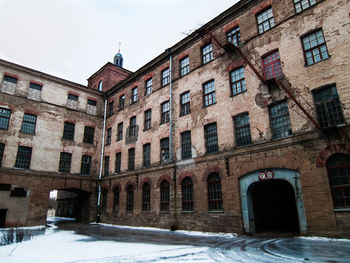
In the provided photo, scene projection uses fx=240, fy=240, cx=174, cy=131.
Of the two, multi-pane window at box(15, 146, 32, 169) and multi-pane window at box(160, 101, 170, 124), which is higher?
multi-pane window at box(160, 101, 170, 124)

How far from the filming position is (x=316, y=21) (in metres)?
12.0

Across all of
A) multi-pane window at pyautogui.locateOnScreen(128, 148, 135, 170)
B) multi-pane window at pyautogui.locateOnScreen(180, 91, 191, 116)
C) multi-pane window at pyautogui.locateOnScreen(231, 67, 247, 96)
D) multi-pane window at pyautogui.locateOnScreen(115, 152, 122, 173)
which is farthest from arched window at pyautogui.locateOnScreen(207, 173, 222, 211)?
multi-pane window at pyautogui.locateOnScreen(115, 152, 122, 173)

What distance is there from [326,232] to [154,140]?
1276 cm

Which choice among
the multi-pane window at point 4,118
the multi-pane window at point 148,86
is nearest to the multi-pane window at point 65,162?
the multi-pane window at point 4,118

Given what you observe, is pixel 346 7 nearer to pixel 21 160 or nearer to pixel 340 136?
pixel 340 136

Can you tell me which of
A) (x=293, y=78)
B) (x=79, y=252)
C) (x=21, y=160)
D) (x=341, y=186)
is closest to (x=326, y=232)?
(x=341, y=186)

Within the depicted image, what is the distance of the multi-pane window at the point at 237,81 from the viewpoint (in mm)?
14664

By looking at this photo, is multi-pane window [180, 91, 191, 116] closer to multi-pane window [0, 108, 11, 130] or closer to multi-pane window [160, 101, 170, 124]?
multi-pane window [160, 101, 170, 124]

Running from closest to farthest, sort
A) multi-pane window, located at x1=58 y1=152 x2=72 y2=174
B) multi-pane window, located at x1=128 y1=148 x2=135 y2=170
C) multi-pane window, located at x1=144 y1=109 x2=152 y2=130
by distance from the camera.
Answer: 1. multi-pane window, located at x1=144 y1=109 x2=152 y2=130
2. multi-pane window, located at x1=128 y1=148 x2=135 y2=170
3. multi-pane window, located at x1=58 y1=152 x2=72 y2=174

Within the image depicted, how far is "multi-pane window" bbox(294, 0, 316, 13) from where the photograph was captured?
1262 centimetres

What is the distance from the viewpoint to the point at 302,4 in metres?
12.9

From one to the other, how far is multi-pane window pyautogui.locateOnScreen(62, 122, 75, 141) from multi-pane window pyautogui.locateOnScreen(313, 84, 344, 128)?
21348 mm

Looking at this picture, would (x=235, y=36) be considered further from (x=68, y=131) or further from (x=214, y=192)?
(x=68, y=131)

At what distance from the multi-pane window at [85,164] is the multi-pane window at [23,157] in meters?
4.74
